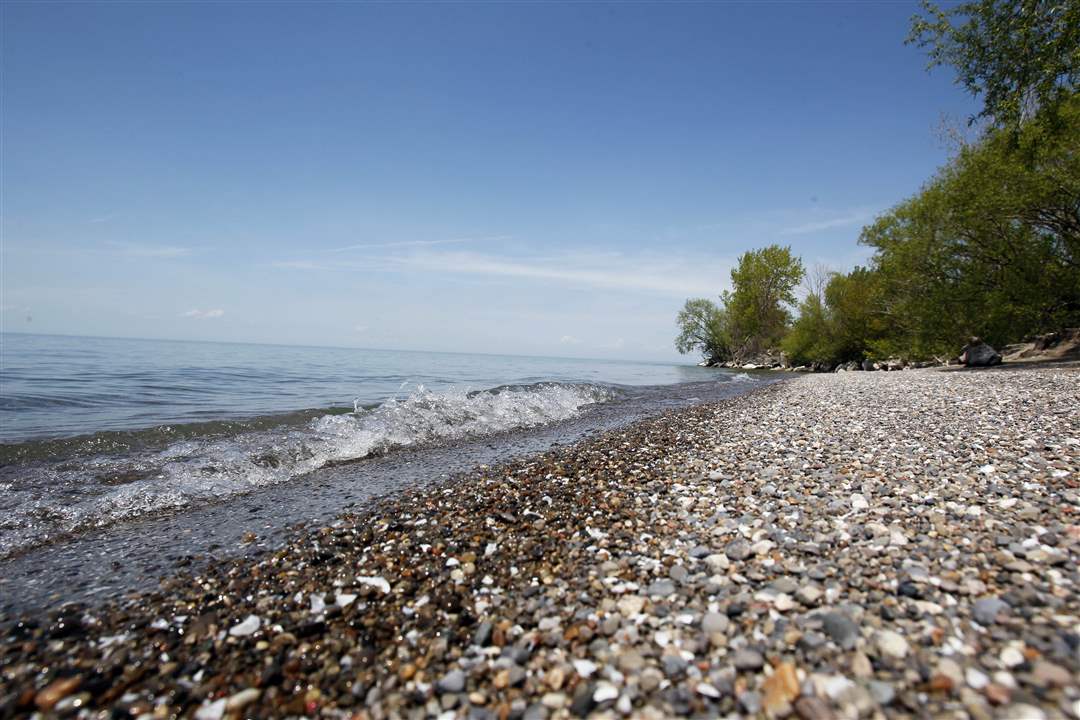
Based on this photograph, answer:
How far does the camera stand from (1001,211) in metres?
20.4

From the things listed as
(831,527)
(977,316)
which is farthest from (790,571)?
(977,316)

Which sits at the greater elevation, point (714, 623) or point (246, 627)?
point (714, 623)

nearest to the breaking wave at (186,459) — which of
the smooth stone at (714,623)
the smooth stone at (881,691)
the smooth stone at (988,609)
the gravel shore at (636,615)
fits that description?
the gravel shore at (636,615)

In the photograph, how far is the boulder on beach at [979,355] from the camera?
2433 cm

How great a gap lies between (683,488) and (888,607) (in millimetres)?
3025

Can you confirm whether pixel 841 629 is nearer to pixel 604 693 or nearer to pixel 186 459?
pixel 604 693

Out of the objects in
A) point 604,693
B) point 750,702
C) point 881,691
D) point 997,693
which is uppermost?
point 997,693

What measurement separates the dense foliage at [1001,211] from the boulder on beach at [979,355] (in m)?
0.55

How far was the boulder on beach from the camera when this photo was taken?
79.8 feet

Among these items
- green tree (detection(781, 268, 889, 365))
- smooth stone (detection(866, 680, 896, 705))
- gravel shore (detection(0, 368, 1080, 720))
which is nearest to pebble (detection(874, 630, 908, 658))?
gravel shore (detection(0, 368, 1080, 720))

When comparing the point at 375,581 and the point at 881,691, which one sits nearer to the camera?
the point at 881,691

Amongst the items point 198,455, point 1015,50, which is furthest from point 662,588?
point 1015,50

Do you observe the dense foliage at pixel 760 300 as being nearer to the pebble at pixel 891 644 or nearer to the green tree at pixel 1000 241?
the green tree at pixel 1000 241

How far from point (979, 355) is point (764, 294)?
2033 inches
